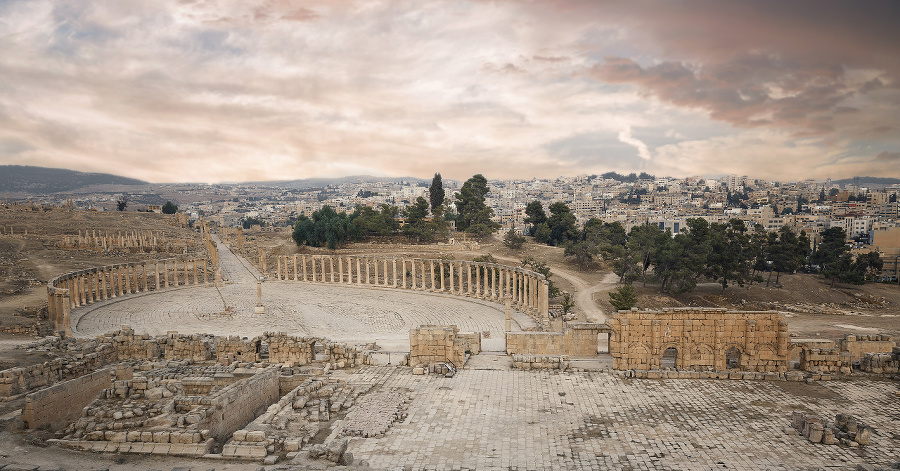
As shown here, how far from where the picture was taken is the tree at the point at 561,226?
256 ft

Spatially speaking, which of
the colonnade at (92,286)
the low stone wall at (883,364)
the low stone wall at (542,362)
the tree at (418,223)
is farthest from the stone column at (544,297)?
the tree at (418,223)

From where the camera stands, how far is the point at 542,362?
2036 cm

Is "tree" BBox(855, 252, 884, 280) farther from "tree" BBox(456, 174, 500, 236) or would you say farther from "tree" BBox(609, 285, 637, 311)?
"tree" BBox(456, 174, 500, 236)

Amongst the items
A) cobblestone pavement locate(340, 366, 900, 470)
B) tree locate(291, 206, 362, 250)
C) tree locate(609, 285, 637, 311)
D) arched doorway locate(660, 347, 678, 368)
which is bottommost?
tree locate(609, 285, 637, 311)

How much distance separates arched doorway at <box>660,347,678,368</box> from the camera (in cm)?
2022

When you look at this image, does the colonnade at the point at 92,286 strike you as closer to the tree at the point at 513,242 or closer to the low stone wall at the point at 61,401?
the low stone wall at the point at 61,401

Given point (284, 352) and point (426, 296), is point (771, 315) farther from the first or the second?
point (426, 296)

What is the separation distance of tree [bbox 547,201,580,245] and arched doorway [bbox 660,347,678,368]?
56.1m

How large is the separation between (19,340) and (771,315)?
110 ft

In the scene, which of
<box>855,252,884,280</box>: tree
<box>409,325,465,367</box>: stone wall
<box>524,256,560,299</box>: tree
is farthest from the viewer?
<box>855,252,884,280</box>: tree

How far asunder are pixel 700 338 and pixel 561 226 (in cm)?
6039

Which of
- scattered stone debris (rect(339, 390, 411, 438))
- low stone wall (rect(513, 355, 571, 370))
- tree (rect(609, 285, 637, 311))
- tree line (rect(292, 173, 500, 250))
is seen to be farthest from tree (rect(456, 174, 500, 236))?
scattered stone debris (rect(339, 390, 411, 438))

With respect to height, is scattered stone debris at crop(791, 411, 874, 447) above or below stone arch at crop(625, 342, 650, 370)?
below

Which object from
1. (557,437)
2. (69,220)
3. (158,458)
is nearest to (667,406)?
(557,437)
